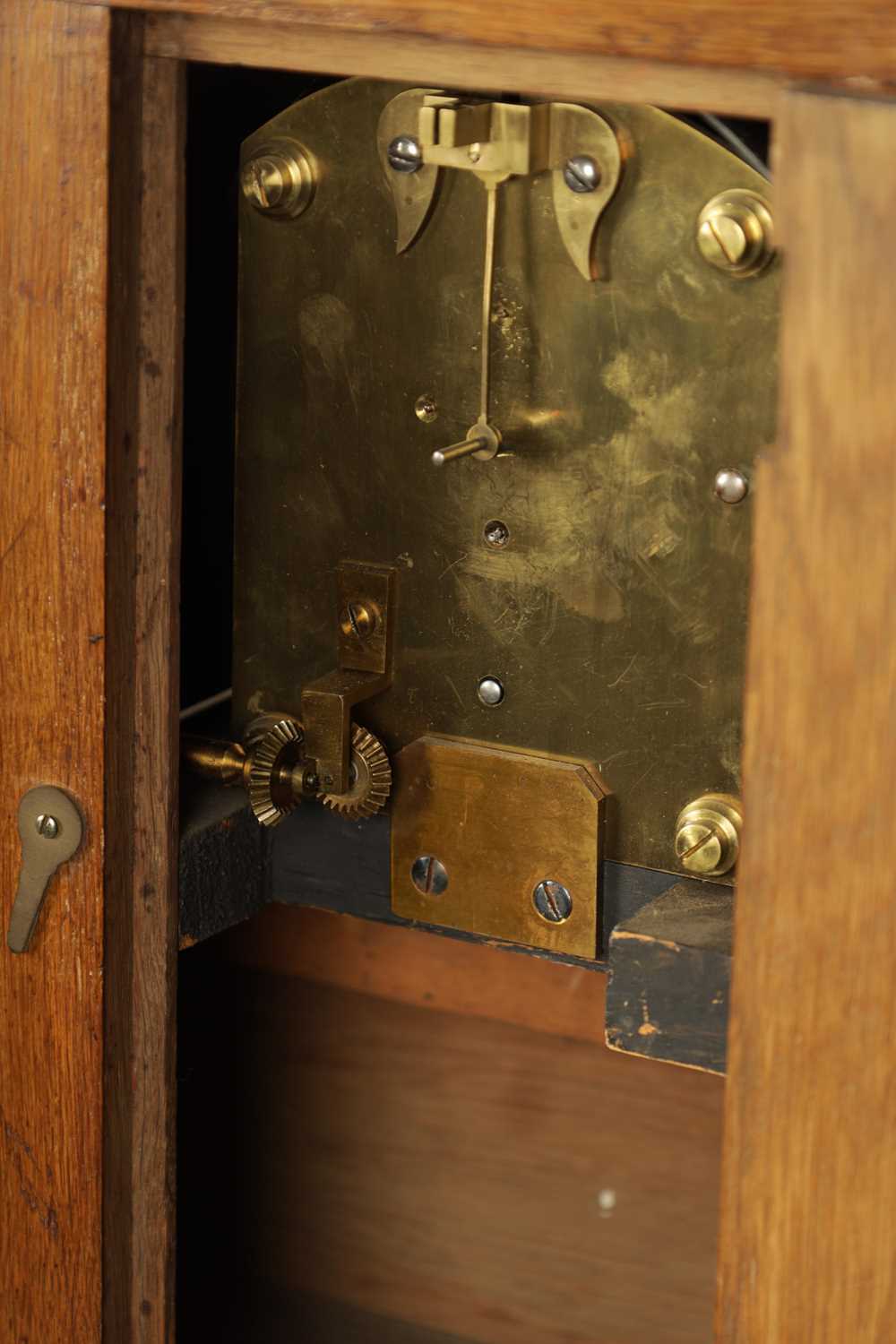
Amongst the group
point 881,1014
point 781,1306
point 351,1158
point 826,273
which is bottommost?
point 351,1158

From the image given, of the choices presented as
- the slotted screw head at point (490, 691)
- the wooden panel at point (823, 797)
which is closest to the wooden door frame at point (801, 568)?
the wooden panel at point (823, 797)

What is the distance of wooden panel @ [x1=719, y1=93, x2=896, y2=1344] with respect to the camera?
89cm

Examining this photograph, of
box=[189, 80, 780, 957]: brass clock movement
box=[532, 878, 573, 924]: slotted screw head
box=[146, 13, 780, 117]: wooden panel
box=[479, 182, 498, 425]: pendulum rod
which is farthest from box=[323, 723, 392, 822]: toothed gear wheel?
box=[146, 13, 780, 117]: wooden panel

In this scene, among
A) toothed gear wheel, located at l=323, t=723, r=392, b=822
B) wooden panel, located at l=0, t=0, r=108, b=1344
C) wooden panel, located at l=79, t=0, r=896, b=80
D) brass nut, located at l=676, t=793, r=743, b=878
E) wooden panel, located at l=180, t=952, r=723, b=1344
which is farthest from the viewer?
wooden panel, located at l=180, t=952, r=723, b=1344

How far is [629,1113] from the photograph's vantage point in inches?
63.5

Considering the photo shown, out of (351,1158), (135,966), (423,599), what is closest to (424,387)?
(423,599)

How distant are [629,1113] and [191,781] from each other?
1.57 feet

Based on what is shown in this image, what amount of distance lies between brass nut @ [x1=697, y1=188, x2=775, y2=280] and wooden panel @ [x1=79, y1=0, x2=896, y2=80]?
237mm

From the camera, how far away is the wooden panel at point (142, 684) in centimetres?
115

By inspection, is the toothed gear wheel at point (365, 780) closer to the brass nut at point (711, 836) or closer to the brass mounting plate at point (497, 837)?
the brass mounting plate at point (497, 837)

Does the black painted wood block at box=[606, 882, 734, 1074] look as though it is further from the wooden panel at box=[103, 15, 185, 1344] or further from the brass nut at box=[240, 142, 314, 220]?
the brass nut at box=[240, 142, 314, 220]

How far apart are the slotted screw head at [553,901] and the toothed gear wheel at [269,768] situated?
189 mm

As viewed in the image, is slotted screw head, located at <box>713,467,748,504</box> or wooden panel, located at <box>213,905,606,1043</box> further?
Answer: wooden panel, located at <box>213,905,606,1043</box>

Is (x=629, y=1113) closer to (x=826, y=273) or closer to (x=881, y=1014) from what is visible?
(x=881, y=1014)
